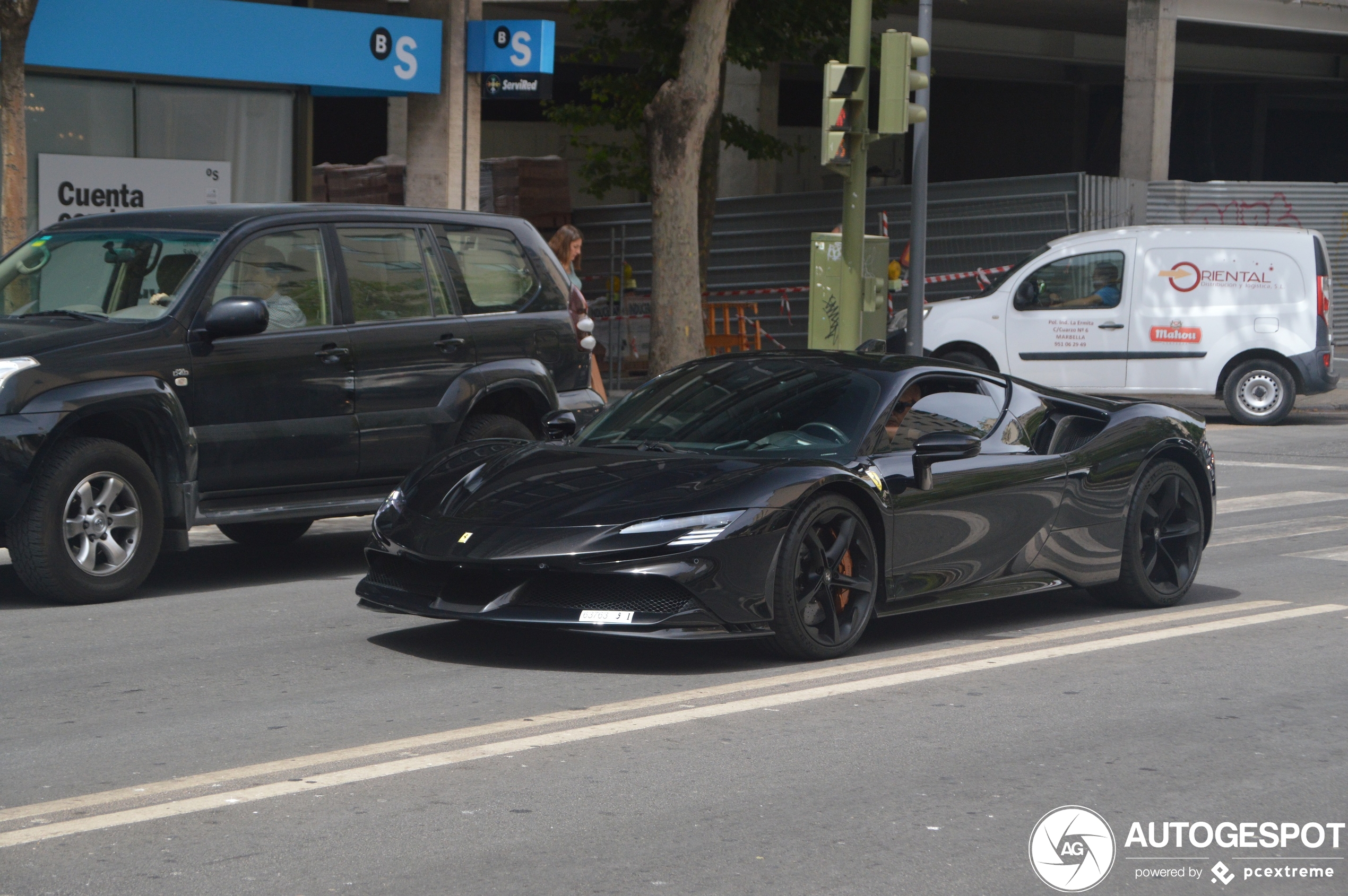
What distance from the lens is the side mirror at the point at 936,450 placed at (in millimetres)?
7008

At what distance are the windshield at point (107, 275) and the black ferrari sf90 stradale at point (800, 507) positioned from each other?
1984 millimetres

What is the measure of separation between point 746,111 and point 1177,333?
1378cm

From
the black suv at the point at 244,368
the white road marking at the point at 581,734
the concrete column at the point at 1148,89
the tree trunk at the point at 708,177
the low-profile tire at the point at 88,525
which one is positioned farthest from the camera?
the concrete column at the point at 1148,89

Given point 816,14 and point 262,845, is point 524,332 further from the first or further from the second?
point 816,14

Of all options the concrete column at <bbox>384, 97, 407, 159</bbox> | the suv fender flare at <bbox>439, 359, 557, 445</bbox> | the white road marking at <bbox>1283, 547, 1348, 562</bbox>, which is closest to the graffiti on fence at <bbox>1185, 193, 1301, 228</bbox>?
the concrete column at <bbox>384, 97, 407, 159</bbox>

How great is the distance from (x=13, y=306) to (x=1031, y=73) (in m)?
39.9

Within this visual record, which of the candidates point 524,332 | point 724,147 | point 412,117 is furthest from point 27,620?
point 724,147

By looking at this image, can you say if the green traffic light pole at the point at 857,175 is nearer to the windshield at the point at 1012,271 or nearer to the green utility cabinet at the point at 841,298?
the green utility cabinet at the point at 841,298

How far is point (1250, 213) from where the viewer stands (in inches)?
1093

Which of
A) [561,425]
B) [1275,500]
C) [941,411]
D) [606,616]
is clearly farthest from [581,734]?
[1275,500]

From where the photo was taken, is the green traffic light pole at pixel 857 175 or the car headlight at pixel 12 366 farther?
the green traffic light pole at pixel 857 175

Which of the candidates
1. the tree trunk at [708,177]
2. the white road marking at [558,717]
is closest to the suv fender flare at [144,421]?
the white road marking at [558,717]

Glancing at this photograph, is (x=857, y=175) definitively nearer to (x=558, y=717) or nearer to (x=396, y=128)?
(x=558, y=717)

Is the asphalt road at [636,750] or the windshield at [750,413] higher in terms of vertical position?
the windshield at [750,413]
